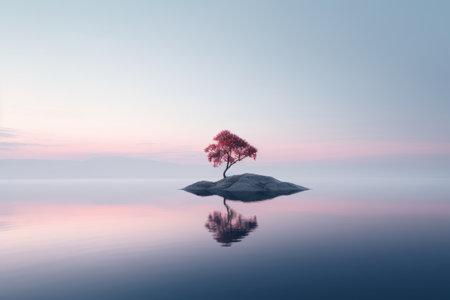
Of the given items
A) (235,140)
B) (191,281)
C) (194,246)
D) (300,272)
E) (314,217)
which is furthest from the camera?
(235,140)

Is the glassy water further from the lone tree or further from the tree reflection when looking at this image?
the lone tree

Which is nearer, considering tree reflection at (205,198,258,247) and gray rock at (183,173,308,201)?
tree reflection at (205,198,258,247)

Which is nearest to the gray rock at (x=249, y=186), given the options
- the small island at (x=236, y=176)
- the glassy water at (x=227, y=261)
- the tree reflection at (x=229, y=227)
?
the small island at (x=236, y=176)

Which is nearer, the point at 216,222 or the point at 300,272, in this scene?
the point at 300,272

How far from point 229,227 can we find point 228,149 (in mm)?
52744

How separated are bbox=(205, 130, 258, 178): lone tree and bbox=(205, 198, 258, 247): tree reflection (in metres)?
45.5

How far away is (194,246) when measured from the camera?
57.8ft

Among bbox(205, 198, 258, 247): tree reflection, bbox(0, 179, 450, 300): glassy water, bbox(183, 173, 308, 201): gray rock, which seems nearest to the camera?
bbox(0, 179, 450, 300): glassy water

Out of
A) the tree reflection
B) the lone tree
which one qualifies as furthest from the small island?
the tree reflection

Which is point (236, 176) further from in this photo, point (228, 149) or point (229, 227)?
point (229, 227)

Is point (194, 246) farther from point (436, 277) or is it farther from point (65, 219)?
point (65, 219)

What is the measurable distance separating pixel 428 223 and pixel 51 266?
32632 millimetres

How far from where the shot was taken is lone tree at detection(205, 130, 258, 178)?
2950 inches

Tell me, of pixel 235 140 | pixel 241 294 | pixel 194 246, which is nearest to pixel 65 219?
pixel 194 246
